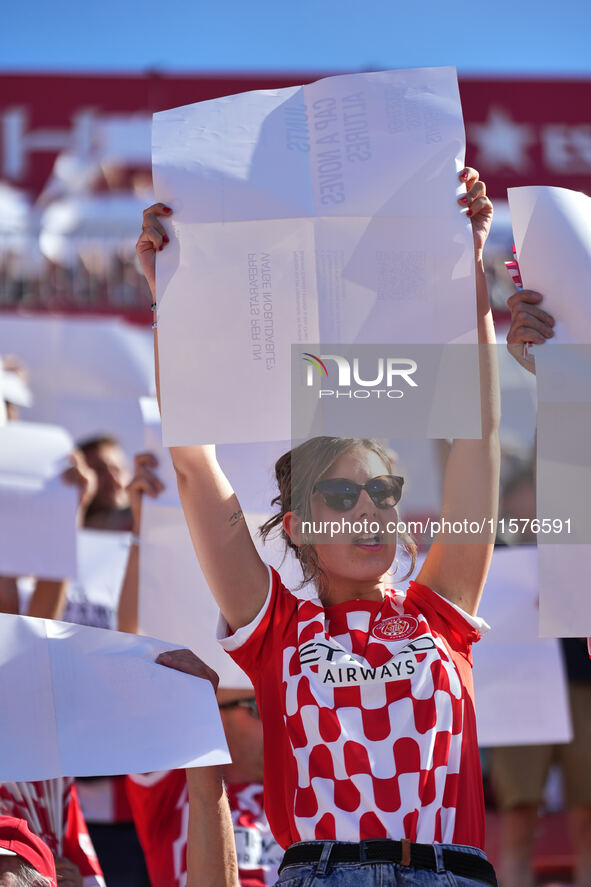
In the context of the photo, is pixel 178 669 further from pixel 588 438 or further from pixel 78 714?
pixel 588 438

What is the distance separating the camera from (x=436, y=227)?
2.06m

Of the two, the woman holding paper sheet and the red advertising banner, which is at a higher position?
the red advertising banner

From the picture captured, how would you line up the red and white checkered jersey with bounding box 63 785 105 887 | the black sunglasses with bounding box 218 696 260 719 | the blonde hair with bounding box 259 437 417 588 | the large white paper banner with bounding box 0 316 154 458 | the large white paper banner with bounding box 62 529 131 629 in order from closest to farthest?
1. the blonde hair with bounding box 259 437 417 588
2. the red and white checkered jersey with bounding box 63 785 105 887
3. the black sunglasses with bounding box 218 696 260 719
4. the large white paper banner with bounding box 62 529 131 629
5. the large white paper banner with bounding box 0 316 154 458

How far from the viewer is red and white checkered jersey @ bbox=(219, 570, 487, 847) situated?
182cm

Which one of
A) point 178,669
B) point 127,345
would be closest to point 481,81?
point 127,345

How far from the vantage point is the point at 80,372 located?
19.6 ft

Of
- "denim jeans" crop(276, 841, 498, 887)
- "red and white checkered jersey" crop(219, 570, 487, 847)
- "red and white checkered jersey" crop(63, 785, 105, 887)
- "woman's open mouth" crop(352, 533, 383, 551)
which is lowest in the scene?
"denim jeans" crop(276, 841, 498, 887)

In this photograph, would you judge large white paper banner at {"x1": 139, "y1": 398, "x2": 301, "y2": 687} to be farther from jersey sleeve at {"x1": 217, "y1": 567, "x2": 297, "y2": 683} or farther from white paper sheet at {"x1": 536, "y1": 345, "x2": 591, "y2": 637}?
white paper sheet at {"x1": 536, "y1": 345, "x2": 591, "y2": 637}

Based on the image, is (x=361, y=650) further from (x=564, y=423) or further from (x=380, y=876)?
(x=564, y=423)

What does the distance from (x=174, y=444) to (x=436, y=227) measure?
2.10 ft

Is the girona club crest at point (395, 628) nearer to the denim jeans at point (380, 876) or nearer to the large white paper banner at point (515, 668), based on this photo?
the denim jeans at point (380, 876)

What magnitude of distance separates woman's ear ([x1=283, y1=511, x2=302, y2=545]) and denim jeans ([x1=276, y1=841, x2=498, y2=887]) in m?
0.62

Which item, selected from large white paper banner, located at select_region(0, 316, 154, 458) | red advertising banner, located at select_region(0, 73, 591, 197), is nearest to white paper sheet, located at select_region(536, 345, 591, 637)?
large white paper banner, located at select_region(0, 316, 154, 458)

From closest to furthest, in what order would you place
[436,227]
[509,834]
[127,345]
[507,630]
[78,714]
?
[78,714]
[436,227]
[507,630]
[509,834]
[127,345]
